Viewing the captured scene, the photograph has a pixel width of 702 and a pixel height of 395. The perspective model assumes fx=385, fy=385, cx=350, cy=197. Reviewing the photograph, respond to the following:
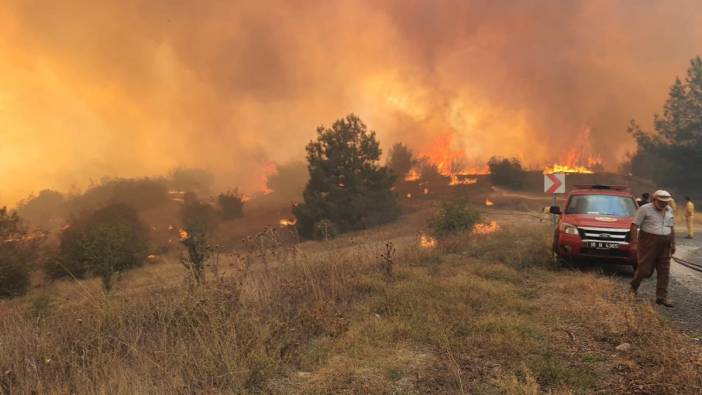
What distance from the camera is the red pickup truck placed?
9375 millimetres

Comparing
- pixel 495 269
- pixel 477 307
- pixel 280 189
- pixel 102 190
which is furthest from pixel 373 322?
pixel 102 190

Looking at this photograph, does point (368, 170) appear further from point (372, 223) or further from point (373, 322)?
point (373, 322)

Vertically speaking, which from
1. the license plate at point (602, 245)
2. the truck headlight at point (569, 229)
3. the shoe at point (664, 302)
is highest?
the truck headlight at point (569, 229)

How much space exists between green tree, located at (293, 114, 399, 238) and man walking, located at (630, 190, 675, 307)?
31.1m

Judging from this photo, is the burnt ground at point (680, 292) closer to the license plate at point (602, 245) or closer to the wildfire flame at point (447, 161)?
the license plate at point (602, 245)

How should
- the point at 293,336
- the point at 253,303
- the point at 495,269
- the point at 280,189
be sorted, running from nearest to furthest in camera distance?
the point at 293,336 < the point at 253,303 < the point at 495,269 < the point at 280,189

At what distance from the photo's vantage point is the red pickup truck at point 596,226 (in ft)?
30.8

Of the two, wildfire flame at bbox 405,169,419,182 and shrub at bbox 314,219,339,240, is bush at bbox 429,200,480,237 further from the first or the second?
wildfire flame at bbox 405,169,419,182

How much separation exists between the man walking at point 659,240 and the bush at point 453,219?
42.1ft

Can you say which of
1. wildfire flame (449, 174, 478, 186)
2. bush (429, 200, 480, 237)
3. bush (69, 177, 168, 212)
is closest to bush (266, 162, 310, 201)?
bush (69, 177, 168, 212)

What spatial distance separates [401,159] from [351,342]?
6599 centimetres

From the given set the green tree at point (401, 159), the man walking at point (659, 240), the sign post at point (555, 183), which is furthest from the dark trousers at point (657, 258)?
the green tree at point (401, 159)

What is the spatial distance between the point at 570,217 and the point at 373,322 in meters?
7.12

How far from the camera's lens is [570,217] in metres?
10.3
